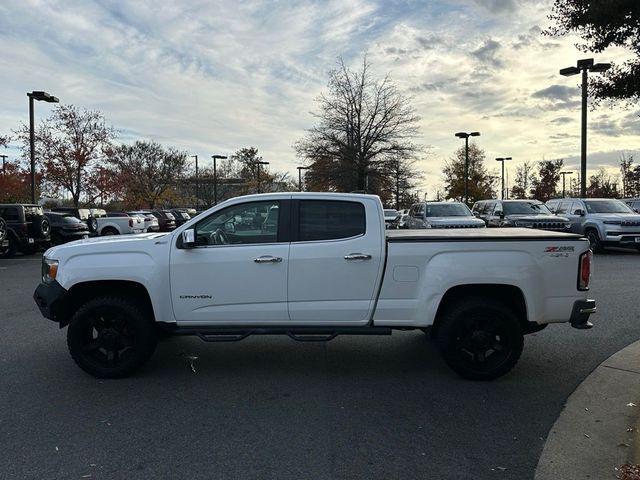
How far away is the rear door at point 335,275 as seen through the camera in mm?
5004

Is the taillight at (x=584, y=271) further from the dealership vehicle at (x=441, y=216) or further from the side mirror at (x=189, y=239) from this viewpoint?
the dealership vehicle at (x=441, y=216)

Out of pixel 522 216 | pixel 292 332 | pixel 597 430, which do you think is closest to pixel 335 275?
pixel 292 332

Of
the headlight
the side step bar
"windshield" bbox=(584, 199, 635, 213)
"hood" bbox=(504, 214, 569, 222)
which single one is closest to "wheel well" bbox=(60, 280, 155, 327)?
the headlight

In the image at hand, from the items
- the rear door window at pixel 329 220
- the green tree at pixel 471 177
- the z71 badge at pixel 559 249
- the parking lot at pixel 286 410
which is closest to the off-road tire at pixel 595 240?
the parking lot at pixel 286 410

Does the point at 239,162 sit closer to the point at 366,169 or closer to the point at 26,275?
the point at 366,169

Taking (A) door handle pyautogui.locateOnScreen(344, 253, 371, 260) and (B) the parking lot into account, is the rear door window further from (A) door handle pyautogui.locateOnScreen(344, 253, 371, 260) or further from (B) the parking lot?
(B) the parking lot

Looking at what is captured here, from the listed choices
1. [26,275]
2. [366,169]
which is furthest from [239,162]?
[26,275]

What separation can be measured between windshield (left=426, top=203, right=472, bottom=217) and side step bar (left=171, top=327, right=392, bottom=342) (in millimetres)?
13272

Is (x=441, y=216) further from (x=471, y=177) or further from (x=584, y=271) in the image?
(x=471, y=177)

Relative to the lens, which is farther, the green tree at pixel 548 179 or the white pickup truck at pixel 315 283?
the green tree at pixel 548 179

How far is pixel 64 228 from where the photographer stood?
2033cm

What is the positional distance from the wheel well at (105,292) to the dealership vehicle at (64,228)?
16.5 metres

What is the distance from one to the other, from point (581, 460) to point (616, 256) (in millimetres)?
14256

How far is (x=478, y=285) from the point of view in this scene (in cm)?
509
